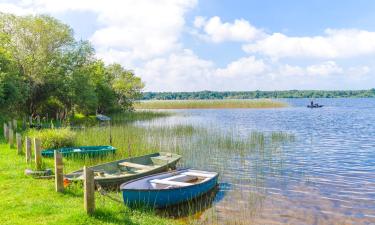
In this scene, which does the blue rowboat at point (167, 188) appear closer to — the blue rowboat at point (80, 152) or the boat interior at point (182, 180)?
the boat interior at point (182, 180)

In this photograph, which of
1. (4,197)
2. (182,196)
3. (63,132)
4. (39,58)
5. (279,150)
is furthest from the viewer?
(39,58)

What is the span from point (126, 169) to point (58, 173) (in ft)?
14.4

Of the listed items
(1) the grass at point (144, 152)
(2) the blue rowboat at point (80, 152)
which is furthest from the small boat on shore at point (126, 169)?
(2) the blue rowboat at point (80, 152)

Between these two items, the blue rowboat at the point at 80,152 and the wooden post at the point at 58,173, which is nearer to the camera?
the wooden post at the point at 58,173

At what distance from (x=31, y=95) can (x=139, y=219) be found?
2899cm

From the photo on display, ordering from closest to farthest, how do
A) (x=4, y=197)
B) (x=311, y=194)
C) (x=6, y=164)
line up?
(x=4, y=197) < (x=311, y=194) < (x=6, y=164)

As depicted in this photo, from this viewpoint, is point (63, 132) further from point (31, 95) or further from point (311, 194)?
point (31, 95)

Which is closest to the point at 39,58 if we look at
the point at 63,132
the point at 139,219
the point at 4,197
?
the point at 63,132

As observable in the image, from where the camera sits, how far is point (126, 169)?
46.7ft

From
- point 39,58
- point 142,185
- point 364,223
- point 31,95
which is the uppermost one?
point 39,58

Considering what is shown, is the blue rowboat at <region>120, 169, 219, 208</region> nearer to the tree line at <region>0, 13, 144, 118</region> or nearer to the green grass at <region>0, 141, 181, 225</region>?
the green grass at <region>0, 141, 181, 225</region>

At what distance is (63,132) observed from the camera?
1944 centimetres

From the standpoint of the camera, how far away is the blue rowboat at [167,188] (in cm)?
973

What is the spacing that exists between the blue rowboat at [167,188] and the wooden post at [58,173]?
1.80 meters
